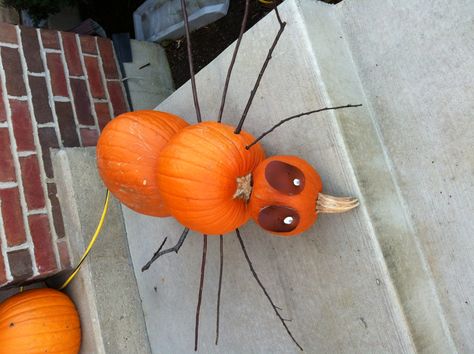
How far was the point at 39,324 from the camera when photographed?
183cm

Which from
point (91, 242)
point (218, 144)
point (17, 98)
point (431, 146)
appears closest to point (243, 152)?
point (218, 144)

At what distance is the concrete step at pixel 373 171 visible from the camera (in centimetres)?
121

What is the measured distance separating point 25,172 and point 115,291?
0.70m

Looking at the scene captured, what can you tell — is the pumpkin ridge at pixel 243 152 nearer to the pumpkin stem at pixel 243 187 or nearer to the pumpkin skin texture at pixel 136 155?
the pumpkin stem at pixel 243 187

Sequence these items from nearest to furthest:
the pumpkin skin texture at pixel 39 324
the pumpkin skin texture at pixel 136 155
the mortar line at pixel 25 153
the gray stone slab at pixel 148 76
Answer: the pumpkin skin texture at pixel 136 155 < the pumpkin skin texture at pixel 39 324 < the mortar line at pixel 25 153 < the gray stone slab at pixel 148 76

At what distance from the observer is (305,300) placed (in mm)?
1384

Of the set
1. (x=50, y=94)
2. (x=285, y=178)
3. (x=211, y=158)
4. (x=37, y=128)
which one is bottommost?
(x=285, y=178)

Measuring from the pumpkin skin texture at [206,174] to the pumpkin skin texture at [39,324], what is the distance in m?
1.03

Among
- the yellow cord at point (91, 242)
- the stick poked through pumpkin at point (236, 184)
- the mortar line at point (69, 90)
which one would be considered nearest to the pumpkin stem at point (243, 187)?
the stick poked through pumpkin at point (236, 184)

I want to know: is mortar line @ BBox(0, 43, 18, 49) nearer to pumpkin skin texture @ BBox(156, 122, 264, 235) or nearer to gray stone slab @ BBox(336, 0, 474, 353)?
pumpkin skin texture @ BBox(156, 122, 264, 235)

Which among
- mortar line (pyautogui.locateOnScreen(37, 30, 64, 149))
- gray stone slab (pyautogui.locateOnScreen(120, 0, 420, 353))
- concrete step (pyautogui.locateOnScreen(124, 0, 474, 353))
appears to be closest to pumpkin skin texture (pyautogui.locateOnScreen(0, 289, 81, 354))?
gray stone slab (pyautogui.locateOnScreen(120, 0, 420, 353))

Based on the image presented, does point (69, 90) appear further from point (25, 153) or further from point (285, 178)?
point (285, 178)

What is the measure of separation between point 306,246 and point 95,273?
3.71 feet

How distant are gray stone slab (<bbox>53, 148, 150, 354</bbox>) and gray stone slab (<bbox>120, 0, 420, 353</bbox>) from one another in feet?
1.49
